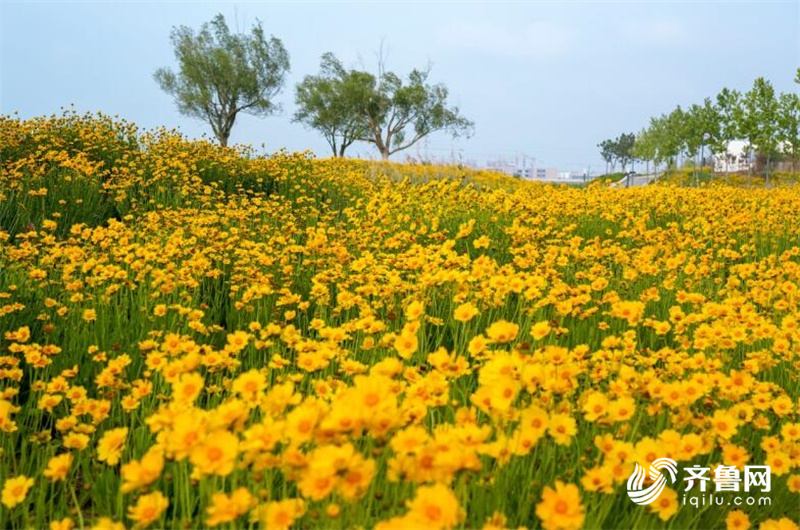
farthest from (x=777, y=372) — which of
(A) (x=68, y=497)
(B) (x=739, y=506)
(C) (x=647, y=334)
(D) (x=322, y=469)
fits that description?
(A) (x=68, y=497)

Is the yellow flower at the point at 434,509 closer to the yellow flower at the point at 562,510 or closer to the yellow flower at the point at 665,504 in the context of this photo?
the yellow flower at the point at 562,510

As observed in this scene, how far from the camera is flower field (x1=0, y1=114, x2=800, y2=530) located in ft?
4.57

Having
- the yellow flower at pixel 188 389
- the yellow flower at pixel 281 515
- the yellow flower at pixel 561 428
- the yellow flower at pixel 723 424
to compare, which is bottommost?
the yellow flower at pixel 723 424

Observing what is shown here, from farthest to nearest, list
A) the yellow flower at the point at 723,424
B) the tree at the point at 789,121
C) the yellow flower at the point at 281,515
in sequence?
the tree at the point at 789,121 → the yellow flower at the point at 723,424 → the yellow flower at the point at 281,515

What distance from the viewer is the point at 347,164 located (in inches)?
500

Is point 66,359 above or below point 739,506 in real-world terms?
above

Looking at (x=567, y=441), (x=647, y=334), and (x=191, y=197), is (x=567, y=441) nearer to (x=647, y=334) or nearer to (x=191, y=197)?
(x=647, y=334)

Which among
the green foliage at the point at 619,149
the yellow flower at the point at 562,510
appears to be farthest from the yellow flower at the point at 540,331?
the green foliage at the point at 619,149

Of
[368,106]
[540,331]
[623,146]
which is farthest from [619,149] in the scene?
[540,331]

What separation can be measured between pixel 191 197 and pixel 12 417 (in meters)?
5.19
